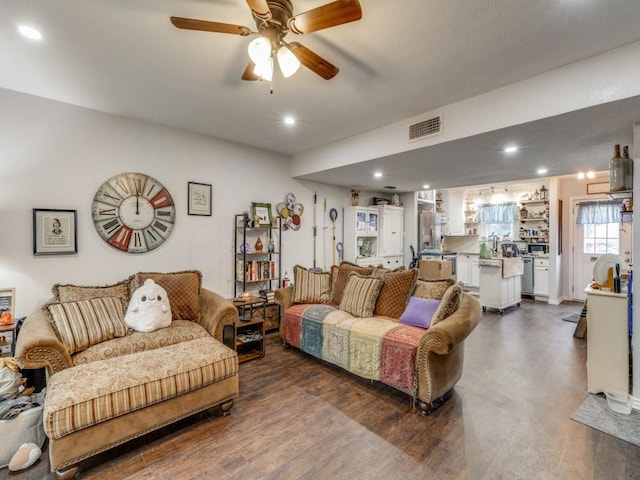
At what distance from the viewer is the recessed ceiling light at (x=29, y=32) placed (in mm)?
1929

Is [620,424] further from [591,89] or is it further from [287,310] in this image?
[287,310]

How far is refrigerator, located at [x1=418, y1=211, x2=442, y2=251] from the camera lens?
22.7ft

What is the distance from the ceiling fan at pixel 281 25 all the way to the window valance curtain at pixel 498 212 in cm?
701

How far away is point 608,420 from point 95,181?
504 centimetres

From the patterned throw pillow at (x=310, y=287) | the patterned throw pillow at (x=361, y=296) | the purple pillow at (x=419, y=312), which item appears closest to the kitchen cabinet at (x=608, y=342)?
the purple pillow at (x=419, y=312)

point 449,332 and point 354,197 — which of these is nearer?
point 449,332

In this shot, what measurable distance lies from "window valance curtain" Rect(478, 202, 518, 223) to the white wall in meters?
5.95

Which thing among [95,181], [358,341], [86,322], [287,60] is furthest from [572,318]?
[95,181]

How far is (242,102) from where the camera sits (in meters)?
2.93

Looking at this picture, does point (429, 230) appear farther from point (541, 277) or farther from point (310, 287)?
point (310, 287)

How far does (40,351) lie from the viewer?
79.4 inches

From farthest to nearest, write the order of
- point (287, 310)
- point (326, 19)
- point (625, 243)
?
point (625, 243) → point (287, 310) → point (326, 19)

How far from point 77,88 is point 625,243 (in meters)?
8.63

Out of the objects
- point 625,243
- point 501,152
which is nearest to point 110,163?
point 501,152
